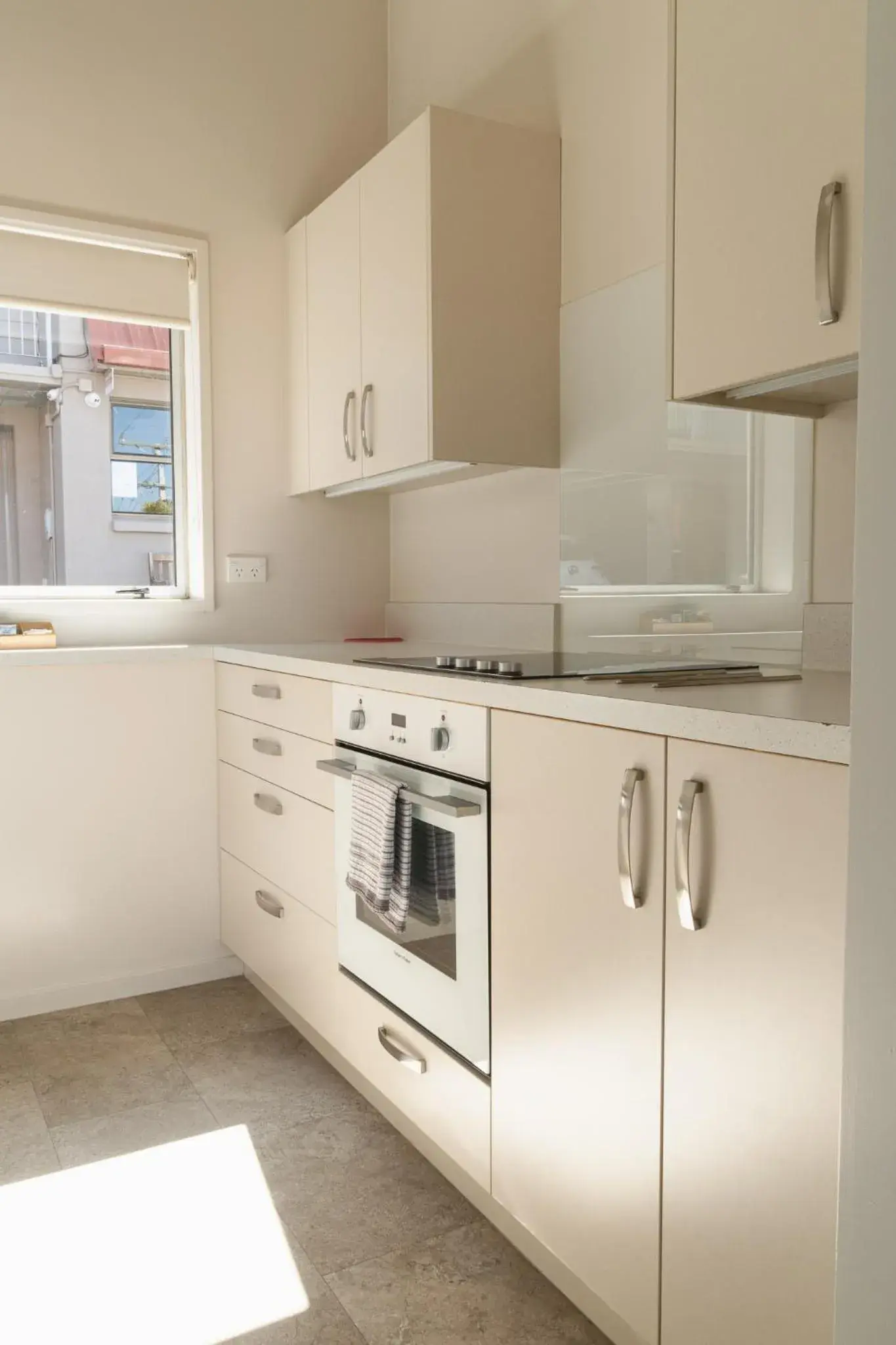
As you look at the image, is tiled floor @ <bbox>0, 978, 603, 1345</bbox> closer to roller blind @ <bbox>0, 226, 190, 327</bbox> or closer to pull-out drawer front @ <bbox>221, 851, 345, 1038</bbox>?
pull-out drawer front @ <bbox>221, 851, 345, 1038</bbox>

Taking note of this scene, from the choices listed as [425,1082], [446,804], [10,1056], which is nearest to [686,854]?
[446,804]

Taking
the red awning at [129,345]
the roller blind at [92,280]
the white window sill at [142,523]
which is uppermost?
the roller blind at [92,280]

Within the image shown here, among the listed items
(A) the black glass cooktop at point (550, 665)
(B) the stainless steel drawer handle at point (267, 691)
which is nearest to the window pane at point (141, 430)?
(B) the stainless steel drawer handle at point (267, 691)

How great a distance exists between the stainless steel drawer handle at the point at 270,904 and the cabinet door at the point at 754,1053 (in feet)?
4.74

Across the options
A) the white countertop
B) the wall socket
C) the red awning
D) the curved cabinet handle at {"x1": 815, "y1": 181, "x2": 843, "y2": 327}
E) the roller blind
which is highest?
the roller blind

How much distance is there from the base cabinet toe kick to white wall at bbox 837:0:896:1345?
0.42 m

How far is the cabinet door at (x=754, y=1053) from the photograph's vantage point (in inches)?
40.7

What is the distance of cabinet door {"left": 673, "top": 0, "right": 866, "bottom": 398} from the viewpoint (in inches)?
52.7

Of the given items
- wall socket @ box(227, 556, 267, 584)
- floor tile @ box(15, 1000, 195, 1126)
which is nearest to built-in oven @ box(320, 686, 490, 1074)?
floor tile @ box(15, 1000, 195, 1126)

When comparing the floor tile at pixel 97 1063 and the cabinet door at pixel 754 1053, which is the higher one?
the cabinet door at pixel 754 1053

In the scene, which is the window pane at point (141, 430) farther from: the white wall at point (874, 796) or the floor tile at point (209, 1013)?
the white wall at point (874, 796)

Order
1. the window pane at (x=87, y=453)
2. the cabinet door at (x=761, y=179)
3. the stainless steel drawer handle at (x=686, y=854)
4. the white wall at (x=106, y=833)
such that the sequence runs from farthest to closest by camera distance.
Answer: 1. the window pane at (x=87, y=453)
2. the white wall at (x=106, y=833)
3. the cabinet door at (x=761, y=179)
4. the stainless steel drawer handle at (x=686, y=854)

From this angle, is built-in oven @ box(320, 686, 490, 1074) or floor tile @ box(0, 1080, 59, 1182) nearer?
built-in oven @ box(320, 686, 490, 1074)

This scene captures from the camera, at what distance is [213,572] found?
3.16 metres
